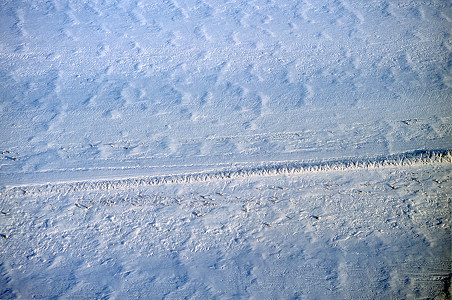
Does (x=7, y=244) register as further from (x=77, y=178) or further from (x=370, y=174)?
(x=370, y=174)

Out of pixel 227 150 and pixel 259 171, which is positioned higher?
pixel 227 150

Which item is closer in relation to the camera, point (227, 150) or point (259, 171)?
point (259, 171)

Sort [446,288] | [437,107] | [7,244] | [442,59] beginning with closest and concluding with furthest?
[446,288] → [7,244] → [437,107] → [442,59]

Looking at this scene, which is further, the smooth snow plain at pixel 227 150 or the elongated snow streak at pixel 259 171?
the elongated snow streak at pixel 259 171

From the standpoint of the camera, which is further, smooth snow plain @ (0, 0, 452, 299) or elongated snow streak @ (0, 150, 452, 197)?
elongated snow streak @ (0, 150, 452, 197)

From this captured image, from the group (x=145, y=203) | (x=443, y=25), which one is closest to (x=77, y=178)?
(x=145, y=203)
